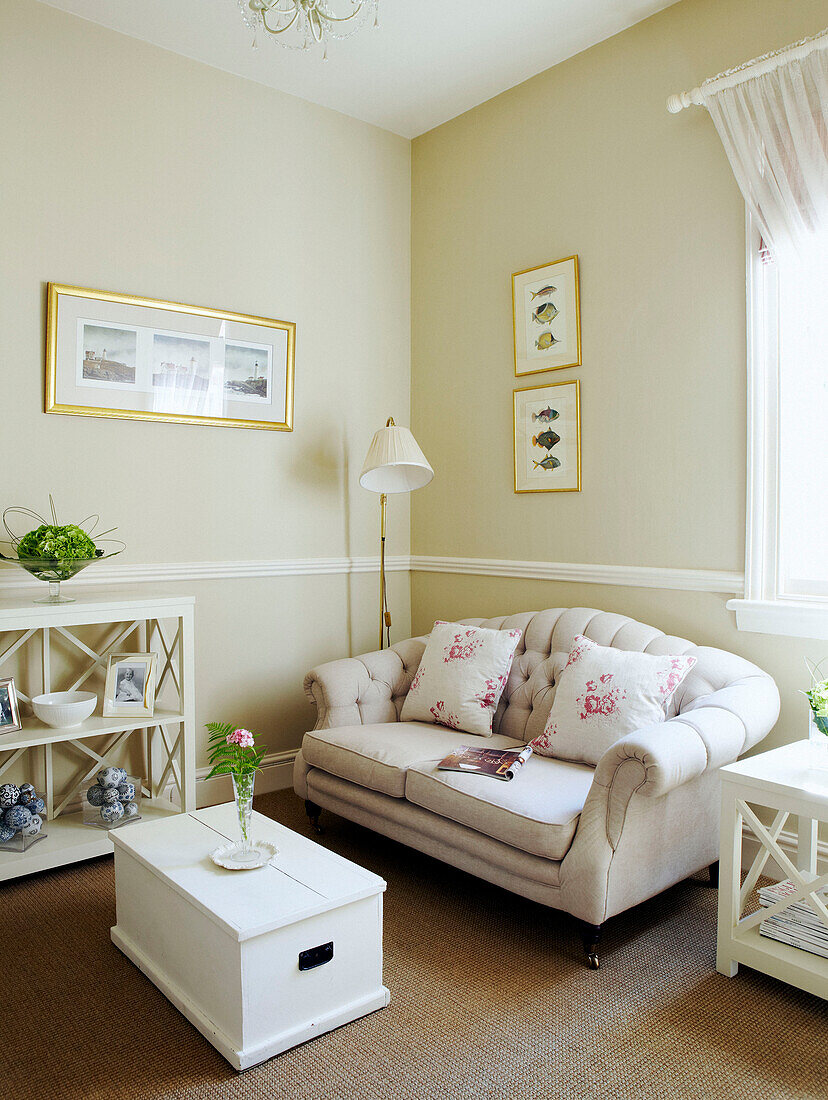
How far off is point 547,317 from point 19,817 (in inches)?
111

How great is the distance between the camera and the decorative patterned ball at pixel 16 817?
2738mm

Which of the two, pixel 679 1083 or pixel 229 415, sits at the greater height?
pixel 229 415

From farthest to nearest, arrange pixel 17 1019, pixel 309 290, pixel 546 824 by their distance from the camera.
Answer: pixel 309 290 < pixel 546 824 < pixel 17 1019

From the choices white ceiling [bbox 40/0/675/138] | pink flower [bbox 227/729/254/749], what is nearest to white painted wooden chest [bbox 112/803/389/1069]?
pink flower [bbox 227/729/254/749]

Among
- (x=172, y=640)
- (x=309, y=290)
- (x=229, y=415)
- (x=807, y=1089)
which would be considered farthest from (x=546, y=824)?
(x=309, y=290)

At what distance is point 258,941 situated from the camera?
1.79m

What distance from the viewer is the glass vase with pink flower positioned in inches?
77.8

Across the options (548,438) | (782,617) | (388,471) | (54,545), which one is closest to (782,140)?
(548,438)

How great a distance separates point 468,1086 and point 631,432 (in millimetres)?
2316

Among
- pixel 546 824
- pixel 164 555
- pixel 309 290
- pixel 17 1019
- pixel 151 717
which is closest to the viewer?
pixel 17 1019

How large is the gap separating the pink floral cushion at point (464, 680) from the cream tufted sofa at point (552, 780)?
0.07 meters

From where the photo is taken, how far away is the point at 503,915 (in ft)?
8.27

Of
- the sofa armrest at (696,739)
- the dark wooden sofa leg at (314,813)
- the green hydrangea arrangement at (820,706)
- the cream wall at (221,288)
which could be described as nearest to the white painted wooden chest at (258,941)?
the sofa armrest at (696,739)

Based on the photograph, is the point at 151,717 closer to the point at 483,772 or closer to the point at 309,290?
the point at 483,772
